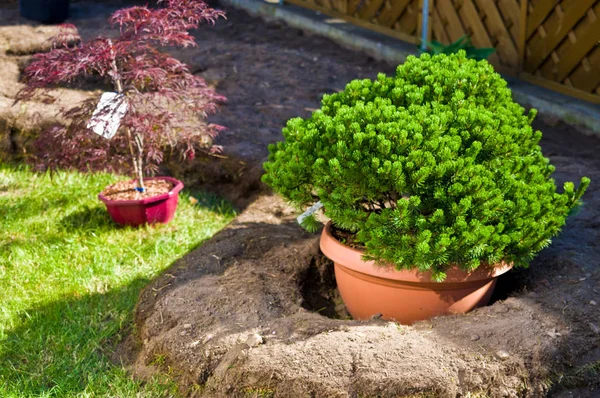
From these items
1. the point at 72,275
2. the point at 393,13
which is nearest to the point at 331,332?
the point at 72,275

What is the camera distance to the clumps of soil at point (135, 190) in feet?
15.6

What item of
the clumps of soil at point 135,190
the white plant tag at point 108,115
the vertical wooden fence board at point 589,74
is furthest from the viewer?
the vertical wooden fence board at point 589,74

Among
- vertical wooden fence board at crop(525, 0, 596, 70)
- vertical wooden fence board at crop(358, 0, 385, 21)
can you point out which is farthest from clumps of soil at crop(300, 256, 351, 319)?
vertical wooden fence board at crop(358, 0, 385, 21)

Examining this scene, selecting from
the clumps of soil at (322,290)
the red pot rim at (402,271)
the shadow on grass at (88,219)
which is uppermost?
the red pot rim at (402,271)

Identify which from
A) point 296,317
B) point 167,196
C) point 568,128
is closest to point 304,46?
point 568,128

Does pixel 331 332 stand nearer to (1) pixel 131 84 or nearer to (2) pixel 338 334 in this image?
(2) pixel 338 334

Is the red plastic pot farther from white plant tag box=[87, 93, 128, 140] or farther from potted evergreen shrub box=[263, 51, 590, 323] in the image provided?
potted evergreen shrub box=[263, 51, 590, 323]

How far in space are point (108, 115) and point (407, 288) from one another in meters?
2.03

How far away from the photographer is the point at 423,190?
306cm

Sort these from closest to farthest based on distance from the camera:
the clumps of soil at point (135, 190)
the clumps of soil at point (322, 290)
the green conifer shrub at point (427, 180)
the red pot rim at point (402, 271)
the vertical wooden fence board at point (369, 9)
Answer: the green conifer shrub at point (427, 180) < the red pot rim at point (402, 271) < the clumps of soil at point (322, 290) < the clumps of soil at point (135, 190) < the vertical wooden fence board at point (369, 9)

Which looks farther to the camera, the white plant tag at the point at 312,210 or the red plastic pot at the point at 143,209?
the red plastic pot at the point at 143,209

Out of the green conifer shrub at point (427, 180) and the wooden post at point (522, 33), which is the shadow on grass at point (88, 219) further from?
the wooden post at point (522, 33)

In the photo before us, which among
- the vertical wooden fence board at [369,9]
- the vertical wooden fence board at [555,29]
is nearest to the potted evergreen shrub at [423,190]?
the vertical wooden fence board at [555,29]

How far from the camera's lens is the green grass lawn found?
335 cm
